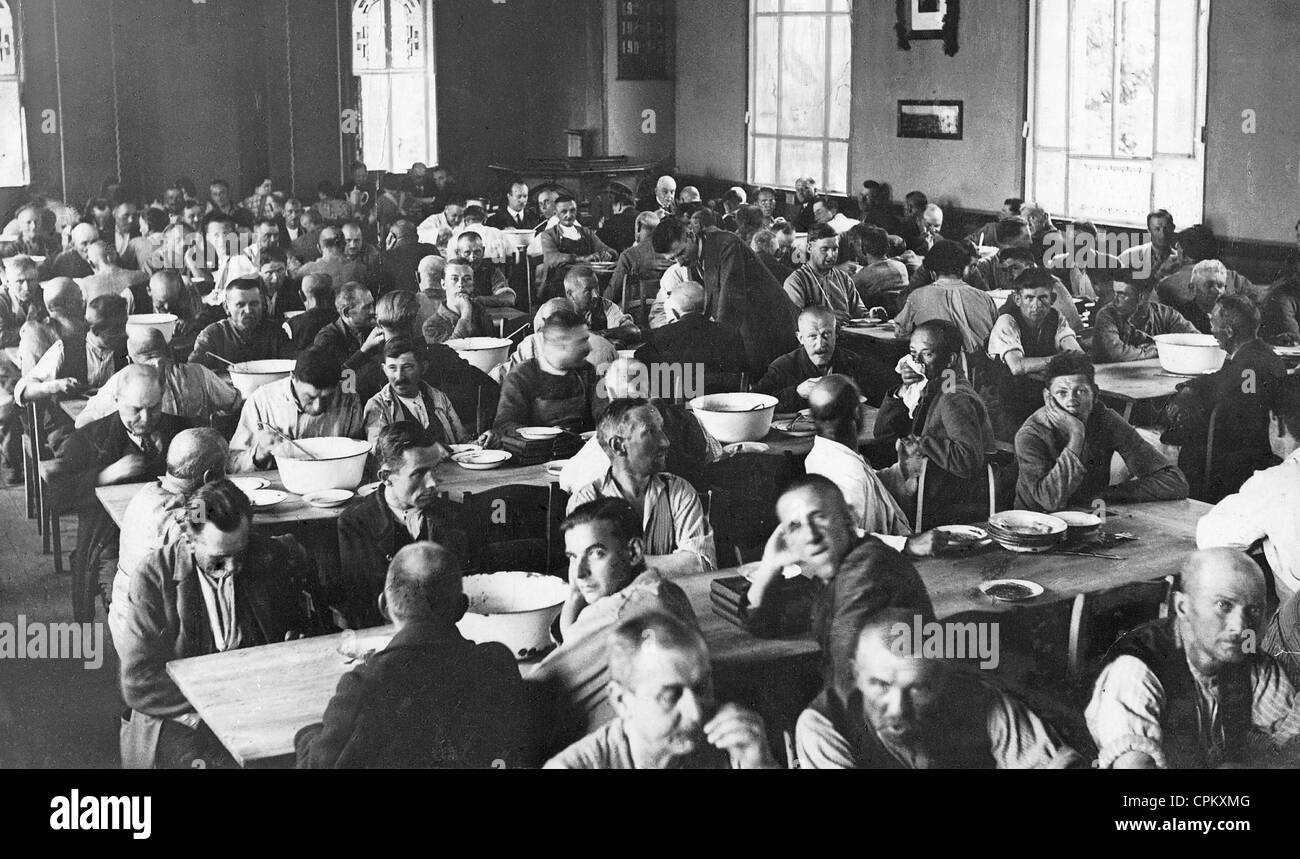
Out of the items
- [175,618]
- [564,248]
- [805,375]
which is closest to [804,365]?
[805,375]

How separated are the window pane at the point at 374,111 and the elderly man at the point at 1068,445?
14.9 ft

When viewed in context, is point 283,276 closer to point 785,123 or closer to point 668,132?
point 668,132

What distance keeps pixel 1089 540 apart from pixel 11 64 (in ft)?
16.9

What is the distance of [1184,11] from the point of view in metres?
9.09

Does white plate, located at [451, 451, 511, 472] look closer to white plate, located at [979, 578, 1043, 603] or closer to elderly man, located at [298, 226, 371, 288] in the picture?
white plate, located at [979, 578, 1043, 603]

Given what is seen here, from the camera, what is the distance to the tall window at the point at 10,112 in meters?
6.14

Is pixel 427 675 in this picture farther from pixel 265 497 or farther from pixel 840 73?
pixel 840 73

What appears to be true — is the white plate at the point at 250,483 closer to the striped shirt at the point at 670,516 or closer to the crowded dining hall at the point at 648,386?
the crowded dining hall at the point at 648,386

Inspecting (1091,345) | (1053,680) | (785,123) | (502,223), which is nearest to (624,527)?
(1053,680)

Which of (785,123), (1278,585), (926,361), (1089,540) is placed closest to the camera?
(1089,540)

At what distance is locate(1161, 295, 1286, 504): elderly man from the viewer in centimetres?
636

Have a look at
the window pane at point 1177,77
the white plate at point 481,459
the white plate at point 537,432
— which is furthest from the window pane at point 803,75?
the white plate at point 481,459

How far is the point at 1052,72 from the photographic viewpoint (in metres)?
10.5
